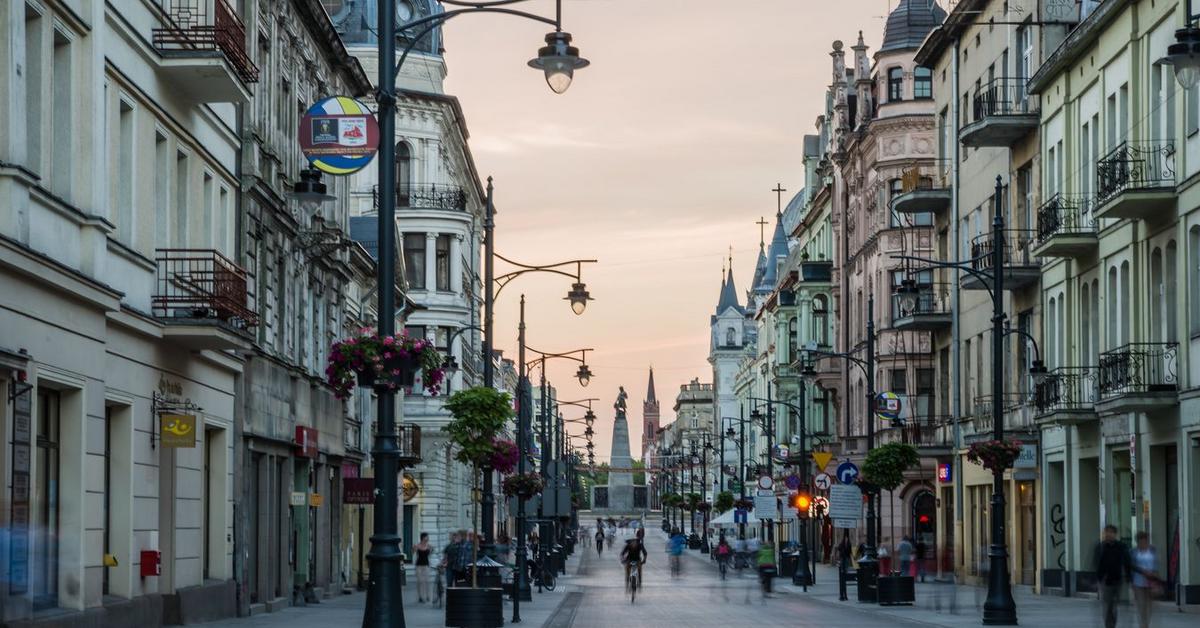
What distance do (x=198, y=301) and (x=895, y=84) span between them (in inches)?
1797

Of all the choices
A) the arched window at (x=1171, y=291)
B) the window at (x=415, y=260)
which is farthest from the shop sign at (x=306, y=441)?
the window at (x=415, y=260)

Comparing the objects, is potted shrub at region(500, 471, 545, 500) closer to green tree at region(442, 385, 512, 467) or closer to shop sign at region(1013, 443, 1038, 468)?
shop sign at region(1013, 443, 1038, 468)

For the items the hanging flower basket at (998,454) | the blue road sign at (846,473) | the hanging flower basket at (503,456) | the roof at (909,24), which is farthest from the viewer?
the roof at (909,24)

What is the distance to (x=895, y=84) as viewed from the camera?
227ft

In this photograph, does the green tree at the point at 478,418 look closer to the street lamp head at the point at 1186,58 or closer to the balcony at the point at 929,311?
the street lamp head at the point at 1186,58

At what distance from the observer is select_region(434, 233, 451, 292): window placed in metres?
75.4

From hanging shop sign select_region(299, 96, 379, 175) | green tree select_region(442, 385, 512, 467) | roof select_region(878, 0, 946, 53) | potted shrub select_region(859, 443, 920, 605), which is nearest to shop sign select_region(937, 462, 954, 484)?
potted shrub select_region(859, 443, 920, 605)

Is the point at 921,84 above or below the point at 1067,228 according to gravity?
above

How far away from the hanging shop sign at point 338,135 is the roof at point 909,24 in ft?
170

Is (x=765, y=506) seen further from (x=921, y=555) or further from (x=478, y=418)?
(x=478, y=418)

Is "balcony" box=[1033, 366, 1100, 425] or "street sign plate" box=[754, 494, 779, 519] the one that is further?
"street sign plate" box=[754, 494, 779, 519]

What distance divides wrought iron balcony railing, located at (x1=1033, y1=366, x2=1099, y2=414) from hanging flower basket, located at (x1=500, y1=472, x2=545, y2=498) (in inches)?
519

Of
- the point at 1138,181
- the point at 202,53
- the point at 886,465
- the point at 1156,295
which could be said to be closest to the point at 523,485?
the point at 886,465

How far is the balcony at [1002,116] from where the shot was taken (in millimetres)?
47344
